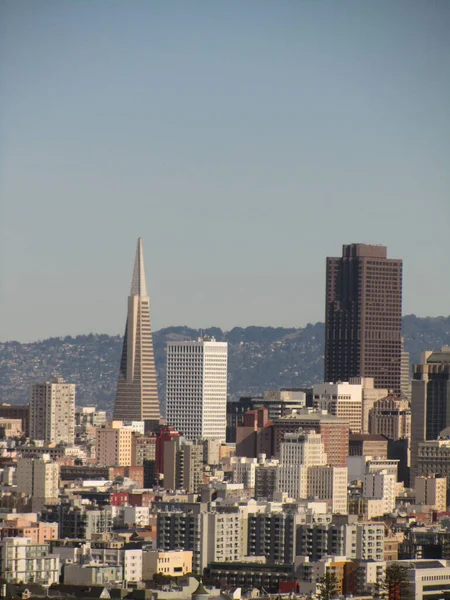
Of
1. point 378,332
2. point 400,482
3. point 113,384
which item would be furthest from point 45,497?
point 113,384

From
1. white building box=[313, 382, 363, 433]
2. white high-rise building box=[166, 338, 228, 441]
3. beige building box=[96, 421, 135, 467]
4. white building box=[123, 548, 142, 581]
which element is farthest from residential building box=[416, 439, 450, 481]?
white building box=[123, 548, 142, 581]

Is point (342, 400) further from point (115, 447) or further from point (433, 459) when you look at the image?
point (433, 459)

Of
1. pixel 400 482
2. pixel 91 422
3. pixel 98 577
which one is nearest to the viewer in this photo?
pixel 98 577

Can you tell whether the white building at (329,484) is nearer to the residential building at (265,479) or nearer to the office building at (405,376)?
the residential building at (265,479)

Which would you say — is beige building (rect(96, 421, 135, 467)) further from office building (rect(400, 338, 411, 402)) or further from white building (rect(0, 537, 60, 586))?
white building (rect(0, 537, 60, 586))

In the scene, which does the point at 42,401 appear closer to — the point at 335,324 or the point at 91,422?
the point at 91,422
